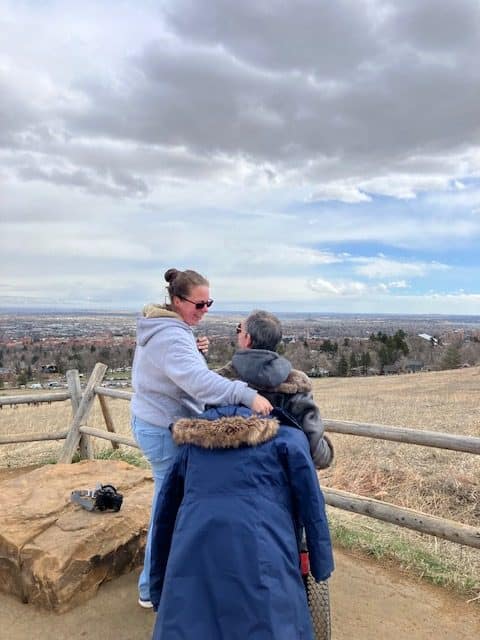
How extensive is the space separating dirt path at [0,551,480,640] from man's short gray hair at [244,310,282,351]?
2066 millimetres

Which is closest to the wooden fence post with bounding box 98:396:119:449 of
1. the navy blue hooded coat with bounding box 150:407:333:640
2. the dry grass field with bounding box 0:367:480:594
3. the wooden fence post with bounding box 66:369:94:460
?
the wooden fence post with bounding box 66:369:94:460

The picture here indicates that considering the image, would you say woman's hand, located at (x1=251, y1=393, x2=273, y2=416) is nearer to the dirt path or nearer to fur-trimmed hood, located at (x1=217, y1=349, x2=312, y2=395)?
fur-trimmed hood, located at (x1=217, y1=349, x2=312, y2=395)

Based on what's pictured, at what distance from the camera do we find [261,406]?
2268 mm

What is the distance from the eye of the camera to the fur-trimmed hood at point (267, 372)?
7.77 ft

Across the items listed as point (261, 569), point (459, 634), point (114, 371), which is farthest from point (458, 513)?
point (114, 371)

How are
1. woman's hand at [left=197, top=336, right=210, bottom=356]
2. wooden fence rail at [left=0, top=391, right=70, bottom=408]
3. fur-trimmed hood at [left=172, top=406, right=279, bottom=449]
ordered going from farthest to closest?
wooden fence rail at [left=0, top=391, right=70, bottom=408]
woman's hand at [left=197, top=336, right=210, bottom=356]
fur-trimmed hood at [left=172, top=406, right=279, bottom=449]

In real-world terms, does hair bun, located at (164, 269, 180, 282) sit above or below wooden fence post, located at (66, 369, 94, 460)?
above

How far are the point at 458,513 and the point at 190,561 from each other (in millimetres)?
4424

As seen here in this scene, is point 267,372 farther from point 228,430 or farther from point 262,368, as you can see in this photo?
point 228,430

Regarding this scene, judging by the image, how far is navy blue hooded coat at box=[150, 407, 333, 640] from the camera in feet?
6.43

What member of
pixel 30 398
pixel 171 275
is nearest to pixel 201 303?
pixel 171 275

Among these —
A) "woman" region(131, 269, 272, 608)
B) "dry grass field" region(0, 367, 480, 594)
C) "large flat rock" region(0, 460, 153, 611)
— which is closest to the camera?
"woman" region(131, 269, 272, 608)

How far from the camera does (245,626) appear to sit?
1.94 metres

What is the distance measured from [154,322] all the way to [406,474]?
16.3ft
